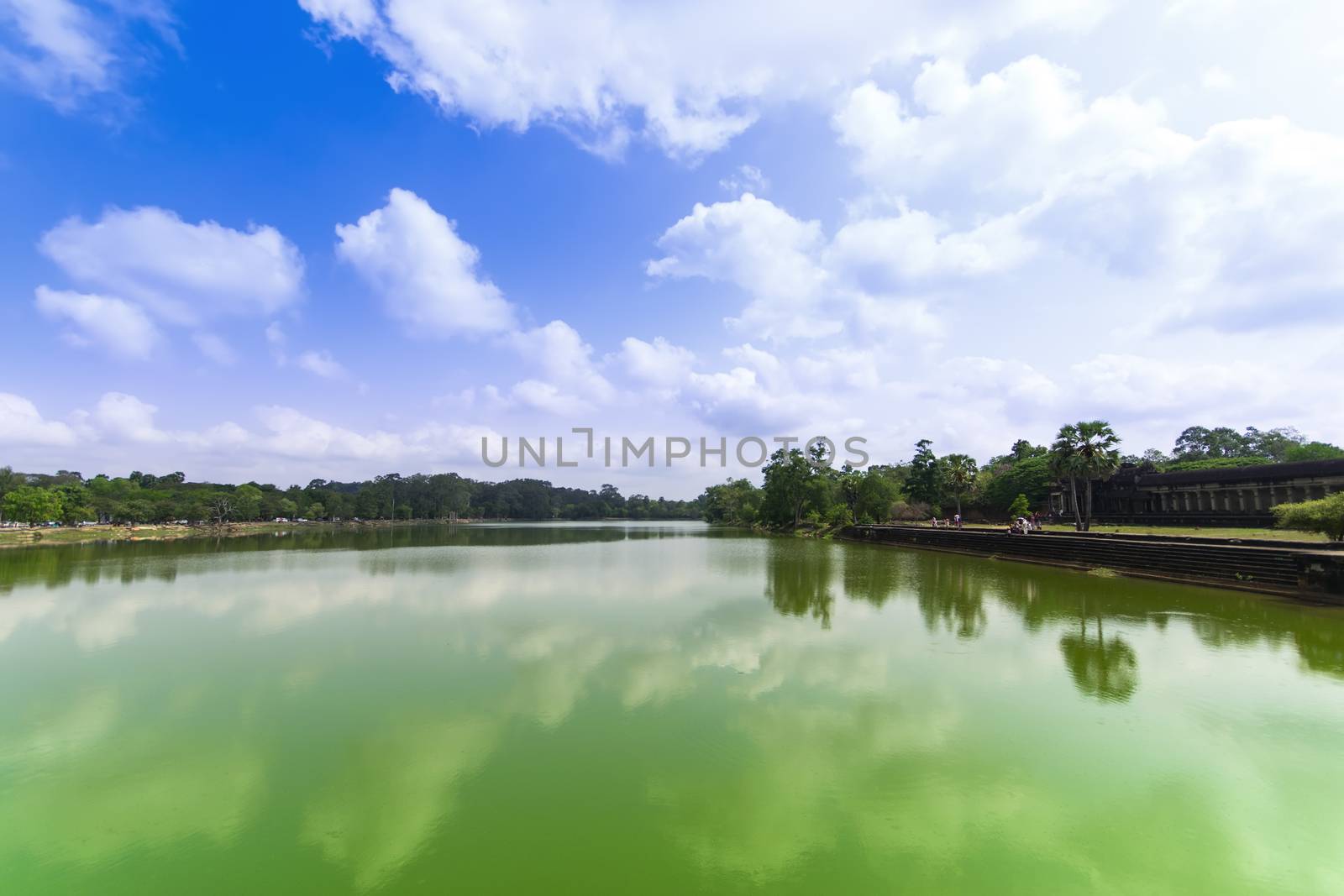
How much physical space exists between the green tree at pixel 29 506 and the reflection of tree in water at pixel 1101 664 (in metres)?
74.4

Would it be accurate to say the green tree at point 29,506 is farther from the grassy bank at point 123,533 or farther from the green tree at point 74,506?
the green tree at point 74,506

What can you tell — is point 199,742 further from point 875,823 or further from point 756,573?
point 756,573

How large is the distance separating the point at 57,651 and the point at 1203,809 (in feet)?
52.4

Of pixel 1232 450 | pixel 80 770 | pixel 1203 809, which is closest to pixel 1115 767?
pixel 1203 809

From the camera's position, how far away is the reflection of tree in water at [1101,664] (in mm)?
7414

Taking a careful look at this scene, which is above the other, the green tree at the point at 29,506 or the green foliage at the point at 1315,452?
the green foliage at the point at 1315,452

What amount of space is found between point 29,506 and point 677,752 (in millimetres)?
71677

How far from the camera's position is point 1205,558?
52.4 feet

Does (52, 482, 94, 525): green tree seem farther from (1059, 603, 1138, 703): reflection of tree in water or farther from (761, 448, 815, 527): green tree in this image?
(1059, 603, 1138, 703): reflection of tree in water

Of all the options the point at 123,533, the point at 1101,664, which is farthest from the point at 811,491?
the point at 123,533

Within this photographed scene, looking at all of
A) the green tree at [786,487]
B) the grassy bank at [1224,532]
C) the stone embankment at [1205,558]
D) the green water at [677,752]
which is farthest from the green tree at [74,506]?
the grassy bank at [1224,532]

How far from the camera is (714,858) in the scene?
3.87m

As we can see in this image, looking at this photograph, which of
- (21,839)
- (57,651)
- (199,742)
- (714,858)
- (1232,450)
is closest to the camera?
(714,858)

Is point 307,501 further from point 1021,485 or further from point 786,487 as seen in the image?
point 1021,485
